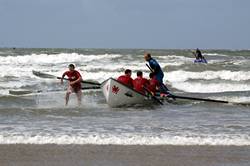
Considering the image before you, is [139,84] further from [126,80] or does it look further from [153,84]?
[153,84]

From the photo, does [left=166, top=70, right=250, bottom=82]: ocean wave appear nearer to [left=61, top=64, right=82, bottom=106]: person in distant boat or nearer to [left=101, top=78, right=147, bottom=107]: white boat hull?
[left=61, top=64, right=82, bottom=106]: person in distant boat

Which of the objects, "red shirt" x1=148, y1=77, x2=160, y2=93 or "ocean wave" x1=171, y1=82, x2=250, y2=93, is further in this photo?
"ocean wave" x1=171, y1=82, x2=250, y2=93

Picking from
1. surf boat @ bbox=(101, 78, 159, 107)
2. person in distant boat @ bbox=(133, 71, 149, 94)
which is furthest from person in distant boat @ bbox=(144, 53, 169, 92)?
surf boat @ bbox=(101, 78, 159, 107)

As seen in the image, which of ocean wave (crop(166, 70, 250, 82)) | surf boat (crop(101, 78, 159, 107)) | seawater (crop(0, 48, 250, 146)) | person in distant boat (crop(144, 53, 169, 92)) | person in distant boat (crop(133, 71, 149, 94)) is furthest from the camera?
ocean wave (crop(166, 70, 250, 82))

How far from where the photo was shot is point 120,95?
13.2m

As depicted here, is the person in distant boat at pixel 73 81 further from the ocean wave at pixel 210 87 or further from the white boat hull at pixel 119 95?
the ocean wave at pixel 210 87

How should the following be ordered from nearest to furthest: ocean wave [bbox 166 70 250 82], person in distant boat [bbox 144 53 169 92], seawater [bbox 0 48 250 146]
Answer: seawater [bbox 0 48 250 146] < person in distant boat [bbox 144 53 169 92] < ocean wave [bbox 166 70 250 82]
